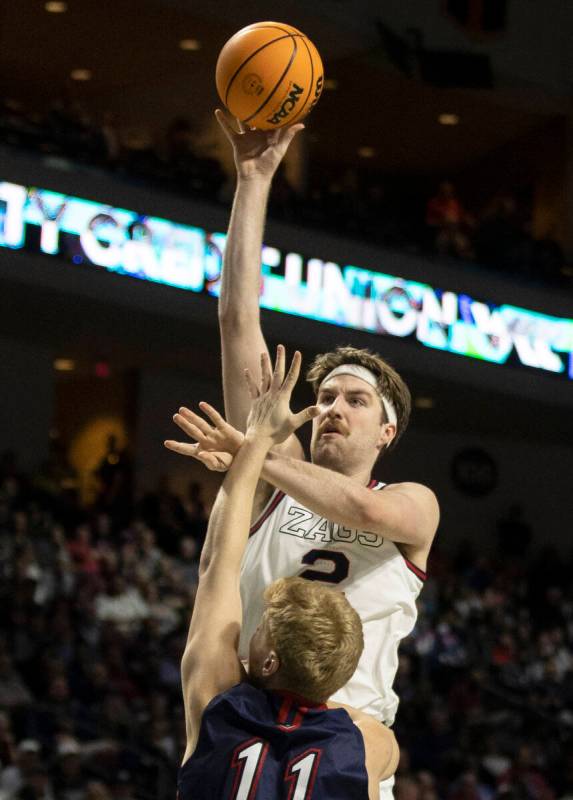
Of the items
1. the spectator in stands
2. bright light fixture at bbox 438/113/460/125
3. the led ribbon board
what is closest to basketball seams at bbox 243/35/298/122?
the led ribbon board

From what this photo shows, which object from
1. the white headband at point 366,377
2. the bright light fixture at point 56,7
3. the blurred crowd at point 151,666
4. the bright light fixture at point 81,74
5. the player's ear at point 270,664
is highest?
the bright light fixture at point 56,7

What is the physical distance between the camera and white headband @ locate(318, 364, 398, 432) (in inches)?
178

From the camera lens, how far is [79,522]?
1576cm

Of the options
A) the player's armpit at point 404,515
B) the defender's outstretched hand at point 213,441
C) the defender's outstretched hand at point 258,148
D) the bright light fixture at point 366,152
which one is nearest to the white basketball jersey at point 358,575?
the player's armpit at point 404,515

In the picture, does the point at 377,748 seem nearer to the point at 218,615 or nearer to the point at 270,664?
the point at 270,664

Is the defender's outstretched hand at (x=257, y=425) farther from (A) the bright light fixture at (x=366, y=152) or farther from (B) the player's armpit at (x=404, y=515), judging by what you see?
(A) the bright light fixture at (x=366, y=152)

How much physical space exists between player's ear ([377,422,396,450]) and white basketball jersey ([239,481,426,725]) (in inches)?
12.0

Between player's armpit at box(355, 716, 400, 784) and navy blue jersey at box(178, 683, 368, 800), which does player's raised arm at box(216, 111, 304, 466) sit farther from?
navy blue jersey at box(178, 683, 368, 800)

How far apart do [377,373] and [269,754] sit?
154 centimetres

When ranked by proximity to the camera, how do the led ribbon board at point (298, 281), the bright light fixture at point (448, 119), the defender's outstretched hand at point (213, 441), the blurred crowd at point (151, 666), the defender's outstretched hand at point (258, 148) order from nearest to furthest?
the defender's outstretched hand at point (213, 441), the defender's outstretched hand at point (258, 148), the blurred crowd at point (151, 666), the led ribbon board at point (298, 281), the bright light fixture at point (448, 119)

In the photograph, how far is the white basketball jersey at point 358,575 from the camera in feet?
14.3

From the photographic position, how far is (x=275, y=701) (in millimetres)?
3426

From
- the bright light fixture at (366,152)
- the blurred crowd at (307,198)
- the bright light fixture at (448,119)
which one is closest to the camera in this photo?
the blurred crowd at (307,198)

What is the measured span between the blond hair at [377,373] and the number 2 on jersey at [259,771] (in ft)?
4.87
